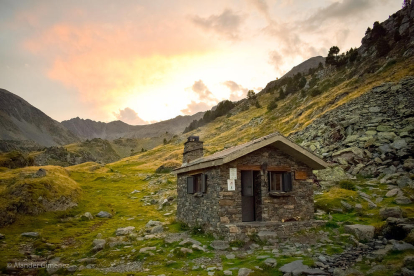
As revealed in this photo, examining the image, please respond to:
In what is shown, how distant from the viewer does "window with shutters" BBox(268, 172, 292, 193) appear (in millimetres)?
14336

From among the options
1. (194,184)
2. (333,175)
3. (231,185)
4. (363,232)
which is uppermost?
(333,175)

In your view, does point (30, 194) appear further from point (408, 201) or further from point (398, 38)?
point (398, 38)

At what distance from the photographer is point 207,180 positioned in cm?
1438

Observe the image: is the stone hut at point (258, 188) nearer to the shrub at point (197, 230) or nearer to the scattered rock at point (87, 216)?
the shrub at point (197, 230)

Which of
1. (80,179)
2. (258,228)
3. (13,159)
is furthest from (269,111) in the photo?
(258,228)

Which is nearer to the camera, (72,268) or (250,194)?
(72,268)

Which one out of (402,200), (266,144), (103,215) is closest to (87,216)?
(103,215)

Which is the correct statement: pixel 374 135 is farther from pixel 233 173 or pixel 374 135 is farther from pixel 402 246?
pixel 402 246

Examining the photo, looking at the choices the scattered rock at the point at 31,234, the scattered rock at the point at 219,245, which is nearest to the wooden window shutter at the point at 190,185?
the scattered rock at the point at 219,245

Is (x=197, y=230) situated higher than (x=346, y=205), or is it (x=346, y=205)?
(x=346, y=205)

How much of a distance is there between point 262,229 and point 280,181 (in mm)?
3152

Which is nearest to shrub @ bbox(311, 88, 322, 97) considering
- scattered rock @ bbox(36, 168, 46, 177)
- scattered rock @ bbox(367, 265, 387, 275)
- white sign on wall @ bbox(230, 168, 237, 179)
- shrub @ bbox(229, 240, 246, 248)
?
white sign on wall @ bbox(230, 168, 237, 179)

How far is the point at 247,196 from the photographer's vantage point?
48.6ft

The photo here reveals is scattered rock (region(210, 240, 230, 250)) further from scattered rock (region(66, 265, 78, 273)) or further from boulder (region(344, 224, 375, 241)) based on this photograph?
boulder (region(344, 224, 375, 241))
